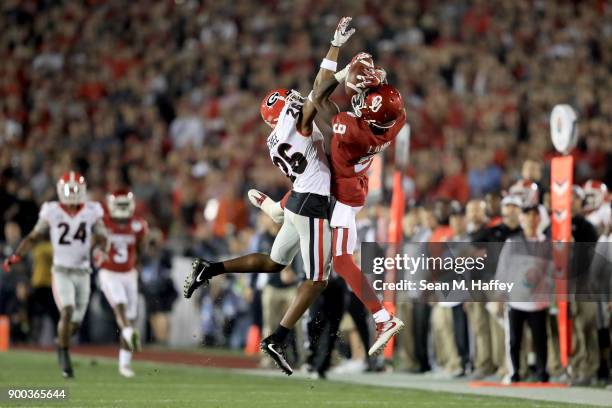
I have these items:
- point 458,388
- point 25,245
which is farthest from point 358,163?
point 25,245

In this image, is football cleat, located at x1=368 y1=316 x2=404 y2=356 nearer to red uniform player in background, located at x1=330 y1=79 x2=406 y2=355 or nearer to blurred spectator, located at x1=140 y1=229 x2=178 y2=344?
red uniform player in background, located at x1=330 y1=79 x2=406 y2=355

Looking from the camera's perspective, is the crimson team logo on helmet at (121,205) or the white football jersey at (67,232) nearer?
the white football jersey at (67,232)


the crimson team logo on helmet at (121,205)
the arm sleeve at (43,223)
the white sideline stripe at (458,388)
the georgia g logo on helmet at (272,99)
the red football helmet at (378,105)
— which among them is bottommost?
the white sideline stripe at (458,388)

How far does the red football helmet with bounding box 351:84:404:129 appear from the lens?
10016 millimetres

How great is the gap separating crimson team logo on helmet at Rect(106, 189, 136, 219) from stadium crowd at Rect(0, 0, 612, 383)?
1766 millimetres

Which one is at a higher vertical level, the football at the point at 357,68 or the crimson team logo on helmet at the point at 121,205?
the football at the point at 357,68

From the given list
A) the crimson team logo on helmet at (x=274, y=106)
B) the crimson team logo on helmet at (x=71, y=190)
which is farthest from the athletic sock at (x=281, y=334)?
the crimson team logo on helmet at (x=71, y=190)

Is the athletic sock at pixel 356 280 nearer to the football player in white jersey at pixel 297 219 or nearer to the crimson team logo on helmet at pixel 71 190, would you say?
the football player in white jersey at pixel 297 219

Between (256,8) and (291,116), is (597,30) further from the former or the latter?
(291,116)

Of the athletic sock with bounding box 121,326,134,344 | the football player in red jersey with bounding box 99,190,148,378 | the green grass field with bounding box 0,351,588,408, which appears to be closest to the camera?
the green grass field with bounding box 0,351,588,408

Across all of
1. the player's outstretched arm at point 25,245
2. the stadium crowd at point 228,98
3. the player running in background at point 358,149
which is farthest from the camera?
the stadium crowd at point 228,98

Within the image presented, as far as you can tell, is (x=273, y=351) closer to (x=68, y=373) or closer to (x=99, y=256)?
(x=68, y=373)

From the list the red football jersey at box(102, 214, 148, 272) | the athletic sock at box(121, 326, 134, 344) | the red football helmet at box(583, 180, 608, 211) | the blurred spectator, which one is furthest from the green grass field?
the blurred spectator

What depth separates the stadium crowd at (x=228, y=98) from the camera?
61.8 ft
